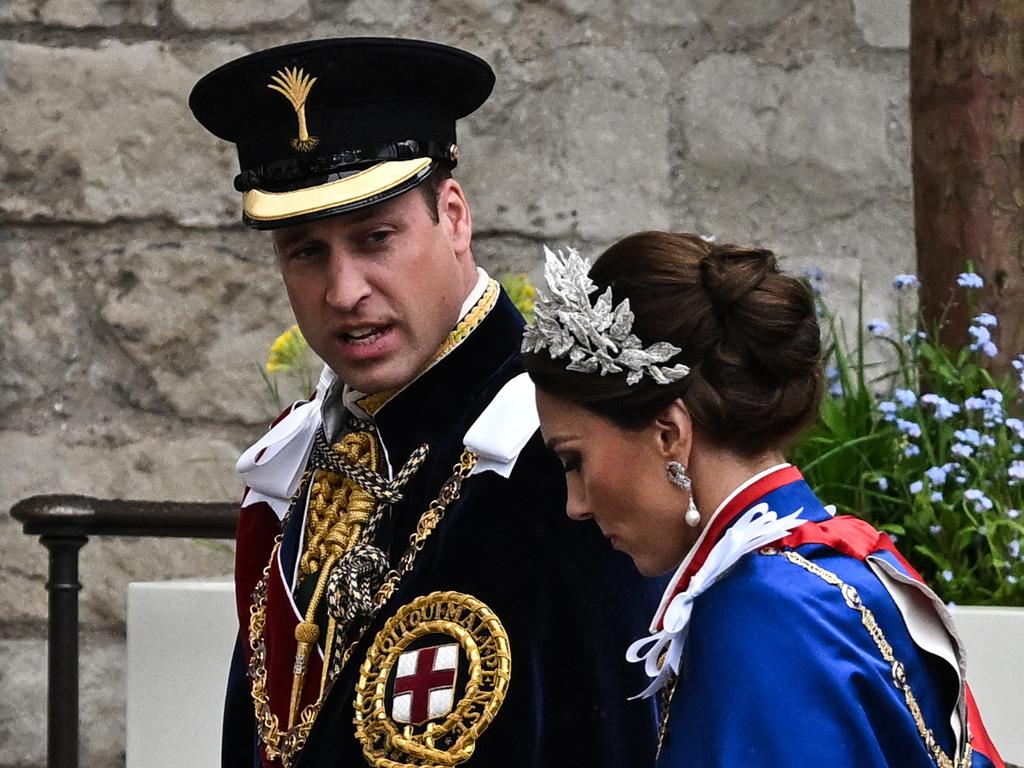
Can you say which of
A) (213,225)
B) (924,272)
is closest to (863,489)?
(924,272)

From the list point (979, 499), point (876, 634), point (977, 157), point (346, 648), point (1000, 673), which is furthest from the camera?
point (977, 157)

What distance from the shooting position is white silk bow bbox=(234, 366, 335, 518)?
2.34m

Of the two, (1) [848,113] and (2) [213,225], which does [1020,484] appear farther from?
(2) [213,225]

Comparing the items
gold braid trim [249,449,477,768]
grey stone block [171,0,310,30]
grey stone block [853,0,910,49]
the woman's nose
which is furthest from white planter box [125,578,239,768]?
grey stone block [853,0,910,49]

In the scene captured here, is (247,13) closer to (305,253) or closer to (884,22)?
(884,22)

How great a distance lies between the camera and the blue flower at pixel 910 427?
317cm

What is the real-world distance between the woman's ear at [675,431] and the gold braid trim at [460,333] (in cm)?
45

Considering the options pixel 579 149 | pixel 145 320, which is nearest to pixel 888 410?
pixel 579 149

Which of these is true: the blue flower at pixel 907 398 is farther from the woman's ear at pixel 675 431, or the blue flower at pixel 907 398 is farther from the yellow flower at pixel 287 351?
the woman's ear at pixel 675 431

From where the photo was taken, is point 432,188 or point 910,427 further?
point 910,427

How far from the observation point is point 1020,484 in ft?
10.4

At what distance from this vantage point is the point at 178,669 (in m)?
3.31

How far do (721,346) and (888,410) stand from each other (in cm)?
157

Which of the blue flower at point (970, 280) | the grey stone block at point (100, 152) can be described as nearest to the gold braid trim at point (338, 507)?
the blue flower at point (970, 280)
